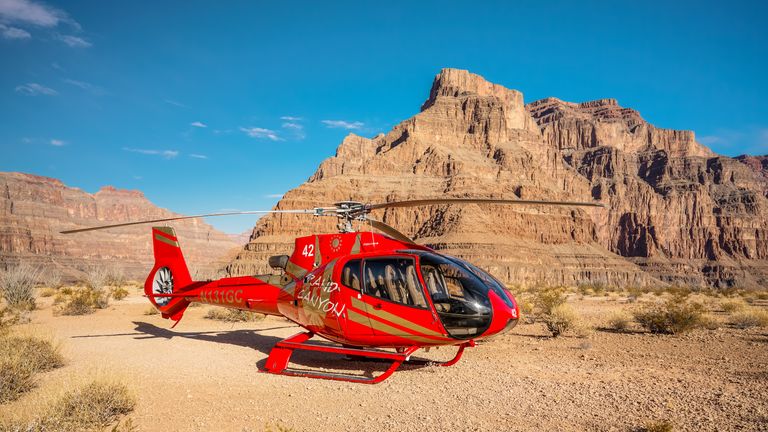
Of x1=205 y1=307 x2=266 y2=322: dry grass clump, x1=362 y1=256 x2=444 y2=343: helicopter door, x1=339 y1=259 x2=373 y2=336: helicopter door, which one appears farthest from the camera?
x1=205 y1=307 x2=266 y2=322: dry grass clump

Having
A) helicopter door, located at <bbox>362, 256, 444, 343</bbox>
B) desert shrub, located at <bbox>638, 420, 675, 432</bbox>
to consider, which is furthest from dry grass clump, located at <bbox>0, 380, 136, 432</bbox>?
desert shrub, located at <bbox>638, 420, 675, 432</bbox>

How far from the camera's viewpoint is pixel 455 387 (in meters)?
7.36

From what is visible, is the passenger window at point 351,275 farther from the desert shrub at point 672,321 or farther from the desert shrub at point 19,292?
the desert shrub at point 19,292

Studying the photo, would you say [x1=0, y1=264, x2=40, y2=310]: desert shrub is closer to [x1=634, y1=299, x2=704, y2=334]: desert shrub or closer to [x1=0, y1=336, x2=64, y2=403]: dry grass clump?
[x1=0, y1=336, x2=64, y2=403]: dry grass clump

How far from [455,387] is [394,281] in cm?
195

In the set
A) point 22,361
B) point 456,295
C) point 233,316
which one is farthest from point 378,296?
point 233,316

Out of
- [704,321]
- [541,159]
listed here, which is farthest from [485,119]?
[704,321]

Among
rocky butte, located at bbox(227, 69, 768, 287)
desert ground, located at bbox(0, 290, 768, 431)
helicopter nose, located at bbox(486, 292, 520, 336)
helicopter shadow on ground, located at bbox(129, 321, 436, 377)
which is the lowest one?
helicopter shadow on ground, located at bbox(129, 321, 436, 377)

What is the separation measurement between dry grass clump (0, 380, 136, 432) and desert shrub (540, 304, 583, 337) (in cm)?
1110

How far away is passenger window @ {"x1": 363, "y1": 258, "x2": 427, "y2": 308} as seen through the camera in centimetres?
767

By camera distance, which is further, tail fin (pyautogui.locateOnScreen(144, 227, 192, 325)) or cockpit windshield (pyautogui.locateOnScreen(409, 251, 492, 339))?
tail fin (pyautogui.locateOnScreen(144, 227, 192, 325))

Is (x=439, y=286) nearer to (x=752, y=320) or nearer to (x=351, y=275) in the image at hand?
(x=351, y=275)

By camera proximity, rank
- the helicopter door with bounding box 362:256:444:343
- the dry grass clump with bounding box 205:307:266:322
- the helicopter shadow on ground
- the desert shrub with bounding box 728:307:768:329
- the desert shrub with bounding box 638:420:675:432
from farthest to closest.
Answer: the dry grass clump with bounding box 205:307:266:322 < the desert shrub with bounding box 728:307:768:329 < the helicopter shadow on ground < the helicopter door with bounding box 362:256:444:343 < the desert shrub with bounding box 638:420:675:432

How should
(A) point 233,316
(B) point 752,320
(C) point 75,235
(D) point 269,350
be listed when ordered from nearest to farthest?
(D) point 269,350, (B) point 752,320, (A) point 233,316, (C) point 75,235
